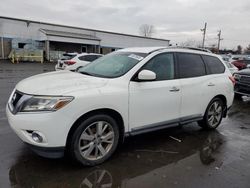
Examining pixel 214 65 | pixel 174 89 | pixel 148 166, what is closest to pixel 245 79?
pixel 214 65

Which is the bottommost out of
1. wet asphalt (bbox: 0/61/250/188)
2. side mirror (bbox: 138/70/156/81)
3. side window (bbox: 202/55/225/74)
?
wet asphalt (bbox: 0/61/250/188)

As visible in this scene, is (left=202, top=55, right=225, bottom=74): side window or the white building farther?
the white building

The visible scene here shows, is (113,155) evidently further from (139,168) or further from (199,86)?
(199,86)

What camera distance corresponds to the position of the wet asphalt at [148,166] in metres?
3.28

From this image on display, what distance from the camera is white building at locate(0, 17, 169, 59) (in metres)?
31.6

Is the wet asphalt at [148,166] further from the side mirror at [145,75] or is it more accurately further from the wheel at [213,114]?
the side mirror at [145,75]

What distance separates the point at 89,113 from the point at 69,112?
0.32 meters

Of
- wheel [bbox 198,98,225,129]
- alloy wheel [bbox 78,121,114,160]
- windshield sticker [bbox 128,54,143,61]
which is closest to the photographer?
alloy wheel [bbox 78,121,114,160]

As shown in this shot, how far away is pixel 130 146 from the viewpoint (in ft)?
14.7

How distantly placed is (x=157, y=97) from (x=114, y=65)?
0.97 m

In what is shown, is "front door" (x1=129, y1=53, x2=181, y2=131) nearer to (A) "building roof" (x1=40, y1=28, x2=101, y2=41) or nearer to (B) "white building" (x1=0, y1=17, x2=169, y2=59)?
(B) "white building" (x1=0, y1=17, x2=169, y2=59)

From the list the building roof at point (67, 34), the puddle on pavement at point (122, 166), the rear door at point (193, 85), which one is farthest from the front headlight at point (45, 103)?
the building roof at point (67, 34)

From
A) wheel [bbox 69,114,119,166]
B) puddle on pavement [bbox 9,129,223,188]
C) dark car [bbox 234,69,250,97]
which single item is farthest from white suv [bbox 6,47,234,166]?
dark car [bbox 234,69,250,97]

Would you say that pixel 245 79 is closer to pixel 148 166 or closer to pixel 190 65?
pixel 190 65
